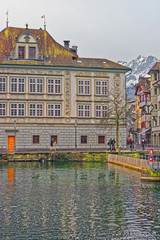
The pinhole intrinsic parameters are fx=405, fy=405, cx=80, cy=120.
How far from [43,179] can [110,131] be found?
33.0 meters

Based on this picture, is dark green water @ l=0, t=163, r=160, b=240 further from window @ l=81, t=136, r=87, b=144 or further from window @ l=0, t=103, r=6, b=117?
window @ l=81, t=136, r=87, b=144

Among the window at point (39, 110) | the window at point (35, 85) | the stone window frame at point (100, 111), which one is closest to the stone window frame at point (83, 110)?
the stone window frame at point (100, 111)

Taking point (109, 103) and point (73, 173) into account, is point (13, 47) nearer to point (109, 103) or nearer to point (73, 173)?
point (109, 103)

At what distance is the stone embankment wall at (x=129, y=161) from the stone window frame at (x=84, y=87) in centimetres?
1509

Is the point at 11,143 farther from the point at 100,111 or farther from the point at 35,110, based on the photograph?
the point at 100,111

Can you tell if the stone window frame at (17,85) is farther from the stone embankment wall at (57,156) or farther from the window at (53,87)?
the stone embankment wall at (57,156)

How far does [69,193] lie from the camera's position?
26.4m

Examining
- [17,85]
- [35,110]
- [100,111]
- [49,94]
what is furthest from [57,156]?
[17,85]

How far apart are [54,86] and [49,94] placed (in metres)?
1.55

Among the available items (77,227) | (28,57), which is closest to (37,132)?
(28,57)

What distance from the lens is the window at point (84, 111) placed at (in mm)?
64575

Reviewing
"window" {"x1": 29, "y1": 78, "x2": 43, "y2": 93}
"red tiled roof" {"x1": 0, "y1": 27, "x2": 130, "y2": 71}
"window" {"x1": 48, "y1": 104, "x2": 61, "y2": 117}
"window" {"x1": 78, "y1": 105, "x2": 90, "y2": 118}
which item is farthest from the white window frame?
"window" {"x1": 29, "y1": 78, "x2": 43, "y2": 93}

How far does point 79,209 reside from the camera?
21.2 metres

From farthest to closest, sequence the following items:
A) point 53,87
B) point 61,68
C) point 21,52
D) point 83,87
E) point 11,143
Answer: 1. point 83,87
2. point 61,68
3. point 53,87
4. point 21,52
5. point 11,143
